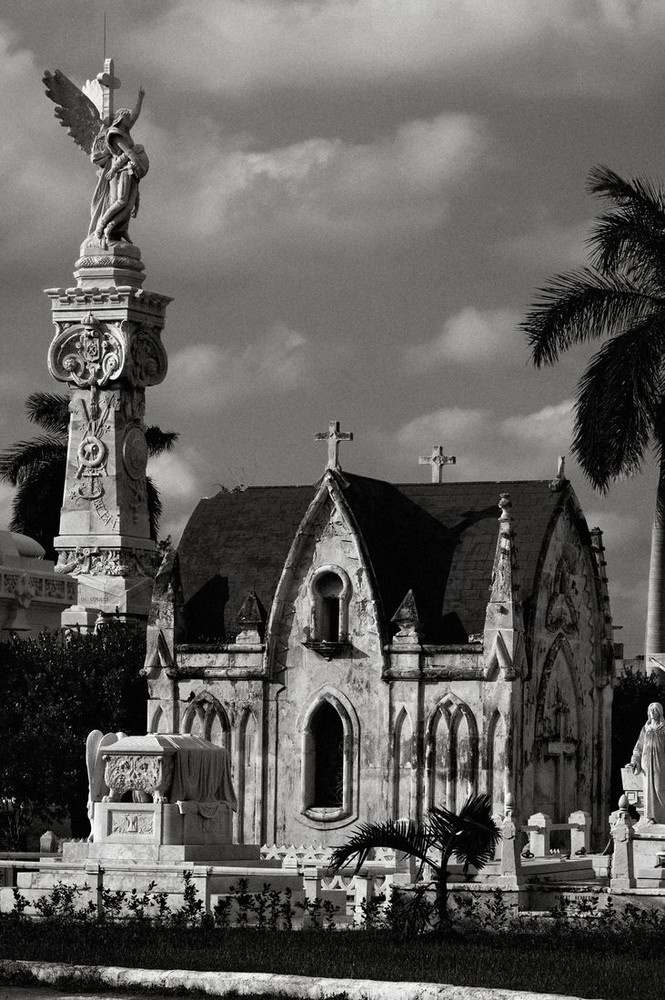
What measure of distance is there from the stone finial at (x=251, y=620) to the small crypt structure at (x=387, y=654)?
53 millimetres

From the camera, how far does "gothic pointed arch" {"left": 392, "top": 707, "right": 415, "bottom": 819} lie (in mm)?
47469

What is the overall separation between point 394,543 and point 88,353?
19013mm

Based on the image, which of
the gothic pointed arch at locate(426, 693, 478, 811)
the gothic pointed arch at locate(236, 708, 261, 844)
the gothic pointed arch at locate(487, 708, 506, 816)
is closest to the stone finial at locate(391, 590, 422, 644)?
the gothic pointed arch at locate(426, 693, 478, 811)

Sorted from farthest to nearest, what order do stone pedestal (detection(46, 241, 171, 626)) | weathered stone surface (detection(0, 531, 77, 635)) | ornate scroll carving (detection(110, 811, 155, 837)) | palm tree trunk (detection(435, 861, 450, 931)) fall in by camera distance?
1. stone pedestal (detection(46, 241, 171, 626))
2. weathered stone surface (detection(0, 531, 77, 635))
3. ornate scroll carving (detection(110, 811, 155, 837))
4. palm tree trunk (detection(435, 861, 450, 931))

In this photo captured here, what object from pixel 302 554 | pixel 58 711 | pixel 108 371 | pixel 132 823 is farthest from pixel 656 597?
pixel 108 371

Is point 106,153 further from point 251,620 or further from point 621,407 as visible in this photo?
point 621,407

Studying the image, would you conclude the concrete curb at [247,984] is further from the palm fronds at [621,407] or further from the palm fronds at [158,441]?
→ the palm fronds at [158,441]

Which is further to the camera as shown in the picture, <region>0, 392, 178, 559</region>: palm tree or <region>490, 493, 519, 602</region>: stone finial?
<region>0, 392, 178, 559</region>: palm tree

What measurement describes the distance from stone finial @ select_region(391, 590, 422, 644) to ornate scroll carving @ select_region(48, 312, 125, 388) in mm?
20205

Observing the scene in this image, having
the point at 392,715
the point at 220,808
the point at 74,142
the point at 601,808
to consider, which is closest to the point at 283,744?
the point at 392,715

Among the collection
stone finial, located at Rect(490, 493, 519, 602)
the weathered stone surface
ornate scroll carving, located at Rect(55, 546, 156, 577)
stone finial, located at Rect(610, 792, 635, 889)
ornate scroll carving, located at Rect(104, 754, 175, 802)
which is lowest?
stone finial, located at Rect(610, 792, 635, 889)

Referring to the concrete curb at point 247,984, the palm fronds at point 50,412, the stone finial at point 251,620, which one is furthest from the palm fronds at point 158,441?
the concrete curb at point 247,984

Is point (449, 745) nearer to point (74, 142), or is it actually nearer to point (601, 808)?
point (601, 808)

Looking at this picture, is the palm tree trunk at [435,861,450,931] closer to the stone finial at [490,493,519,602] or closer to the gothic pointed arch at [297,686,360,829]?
the stone finial at [490,493,519,602]
